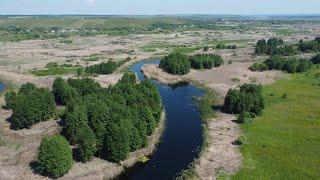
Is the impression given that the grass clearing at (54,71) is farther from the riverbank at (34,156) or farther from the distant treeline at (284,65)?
the distant treeline at (284,65)

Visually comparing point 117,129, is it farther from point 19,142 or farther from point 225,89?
point 225,89

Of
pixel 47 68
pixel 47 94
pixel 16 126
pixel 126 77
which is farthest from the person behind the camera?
pixel 47 68

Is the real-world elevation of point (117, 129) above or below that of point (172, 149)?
above

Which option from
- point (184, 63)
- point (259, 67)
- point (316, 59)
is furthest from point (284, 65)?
point (184, 63)

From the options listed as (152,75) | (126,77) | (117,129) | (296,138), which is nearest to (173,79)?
(152,75)

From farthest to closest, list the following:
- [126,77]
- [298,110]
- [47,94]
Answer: [126,77] < [298,110] < [47,94]

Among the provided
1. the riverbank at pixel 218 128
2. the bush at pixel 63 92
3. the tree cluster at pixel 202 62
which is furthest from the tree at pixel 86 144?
the tree cluster at pixel 202 62

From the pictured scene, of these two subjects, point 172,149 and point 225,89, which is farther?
point 225,89
